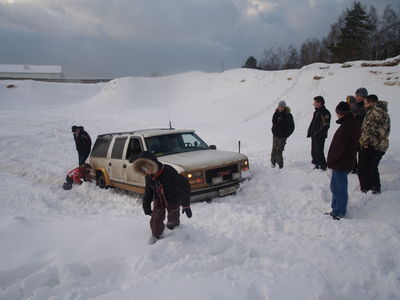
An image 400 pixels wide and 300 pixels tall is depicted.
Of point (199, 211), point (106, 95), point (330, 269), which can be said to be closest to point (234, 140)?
point (199, 211)

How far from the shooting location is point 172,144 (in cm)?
708

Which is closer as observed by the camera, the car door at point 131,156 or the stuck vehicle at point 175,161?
the stuck vehicle at point 175,161

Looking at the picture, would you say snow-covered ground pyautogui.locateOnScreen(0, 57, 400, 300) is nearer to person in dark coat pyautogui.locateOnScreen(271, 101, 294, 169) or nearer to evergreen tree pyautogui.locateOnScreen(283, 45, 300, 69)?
person in dark coat pyautogui.locateOnScreen(271, 101, 294, 169)

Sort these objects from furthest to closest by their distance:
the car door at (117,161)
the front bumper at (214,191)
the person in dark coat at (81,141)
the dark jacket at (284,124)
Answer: the person in dark coat at (81,141) < the dark jacket at (284,124) < the car door at (117,161) < the front bumper at (214,191)

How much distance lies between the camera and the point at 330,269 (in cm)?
339

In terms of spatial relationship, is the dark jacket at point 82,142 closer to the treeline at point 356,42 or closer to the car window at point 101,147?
the car window at point 101,147

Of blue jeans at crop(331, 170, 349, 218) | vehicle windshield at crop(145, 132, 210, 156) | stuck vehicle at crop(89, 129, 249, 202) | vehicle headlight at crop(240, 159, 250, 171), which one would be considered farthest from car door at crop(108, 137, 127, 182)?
blue jeans at crop(331, 170, 349, 218)

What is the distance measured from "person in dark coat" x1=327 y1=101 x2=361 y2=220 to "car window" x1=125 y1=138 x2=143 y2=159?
4125 mm

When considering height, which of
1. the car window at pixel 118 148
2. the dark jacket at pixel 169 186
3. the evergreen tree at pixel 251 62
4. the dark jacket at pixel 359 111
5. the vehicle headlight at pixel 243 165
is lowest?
the vehicle headlight at pixel 243 165

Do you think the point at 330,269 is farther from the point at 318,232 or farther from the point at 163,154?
the point at 163,154

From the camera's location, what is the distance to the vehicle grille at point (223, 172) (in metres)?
6.02

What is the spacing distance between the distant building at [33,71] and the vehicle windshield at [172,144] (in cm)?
7459

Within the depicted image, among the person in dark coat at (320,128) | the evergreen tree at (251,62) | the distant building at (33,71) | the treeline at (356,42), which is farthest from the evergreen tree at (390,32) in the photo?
the distant building at (33,71)

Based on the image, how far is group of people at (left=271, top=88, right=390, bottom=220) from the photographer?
4754 mm
